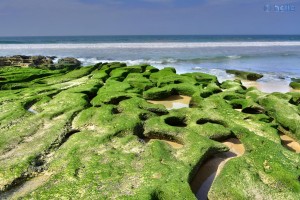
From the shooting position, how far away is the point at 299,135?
1252 centimetres

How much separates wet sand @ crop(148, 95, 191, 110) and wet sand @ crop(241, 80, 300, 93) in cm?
630

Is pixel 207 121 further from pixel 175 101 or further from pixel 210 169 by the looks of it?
pixel 175 101

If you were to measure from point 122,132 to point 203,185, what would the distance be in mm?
3619

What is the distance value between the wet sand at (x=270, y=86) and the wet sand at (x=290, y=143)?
8.64 meters

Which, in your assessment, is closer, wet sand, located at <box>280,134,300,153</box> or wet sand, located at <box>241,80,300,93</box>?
wet sand, located at <box>280,134,300,153</box>

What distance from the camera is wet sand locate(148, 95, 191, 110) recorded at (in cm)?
1709

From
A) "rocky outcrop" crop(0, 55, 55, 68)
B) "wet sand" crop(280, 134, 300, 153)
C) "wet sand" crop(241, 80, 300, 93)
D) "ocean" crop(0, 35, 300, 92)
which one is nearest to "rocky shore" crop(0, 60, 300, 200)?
"wet sand" crop(280, 134, 300, 153)

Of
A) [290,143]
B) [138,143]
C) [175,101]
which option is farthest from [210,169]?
[175,101]

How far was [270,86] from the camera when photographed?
22953 mm

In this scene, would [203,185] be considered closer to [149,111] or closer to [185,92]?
[149,111]

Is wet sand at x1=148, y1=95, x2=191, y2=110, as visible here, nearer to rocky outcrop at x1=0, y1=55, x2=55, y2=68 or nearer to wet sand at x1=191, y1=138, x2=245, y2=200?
wet sand at x1=191, y1=138, x2=245, y2=200

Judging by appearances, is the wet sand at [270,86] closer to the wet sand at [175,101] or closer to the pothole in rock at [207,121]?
the wet sand at [175,101]

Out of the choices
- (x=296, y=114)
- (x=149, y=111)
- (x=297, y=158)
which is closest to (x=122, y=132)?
(x=149, y=111)

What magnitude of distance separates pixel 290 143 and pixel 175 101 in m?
6.98
